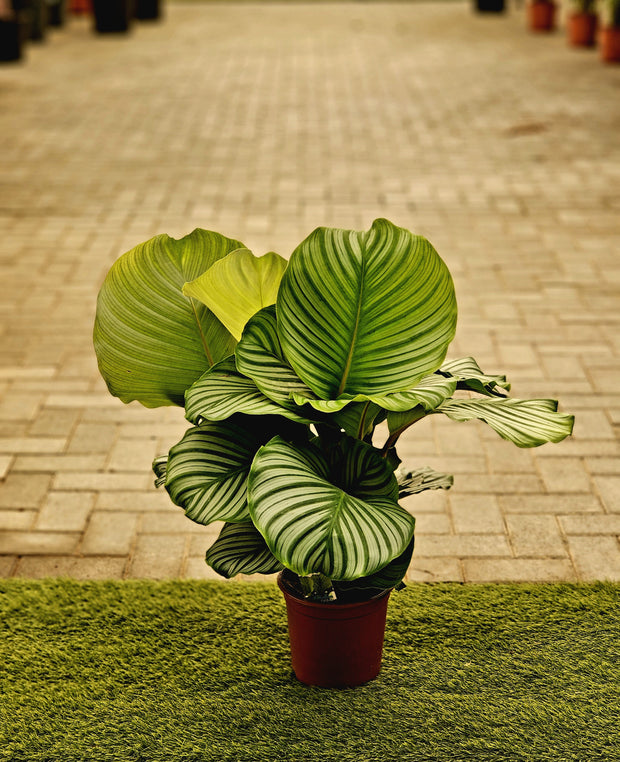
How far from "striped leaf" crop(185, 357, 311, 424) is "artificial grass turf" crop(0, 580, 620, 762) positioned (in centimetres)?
85

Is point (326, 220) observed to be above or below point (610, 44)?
above

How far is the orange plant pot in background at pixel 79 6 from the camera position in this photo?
1582 centimetres

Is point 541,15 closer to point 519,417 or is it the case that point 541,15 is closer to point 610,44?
point 610,44

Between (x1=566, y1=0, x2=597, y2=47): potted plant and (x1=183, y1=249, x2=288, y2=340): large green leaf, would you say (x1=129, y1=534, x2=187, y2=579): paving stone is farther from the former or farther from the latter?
(x1=566, y1=0, x2=597, y2=47): potted plant

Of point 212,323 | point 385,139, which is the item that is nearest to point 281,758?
point 212,323

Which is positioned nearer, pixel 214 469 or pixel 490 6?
pixel 214 469

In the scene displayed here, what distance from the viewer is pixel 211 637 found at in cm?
263

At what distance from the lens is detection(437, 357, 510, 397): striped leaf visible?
2.12 meters

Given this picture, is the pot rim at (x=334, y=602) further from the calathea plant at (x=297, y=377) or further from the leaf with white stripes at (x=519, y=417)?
the leaf with white stripes at (x=519, y=417)

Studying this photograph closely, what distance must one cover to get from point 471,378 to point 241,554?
714 mm

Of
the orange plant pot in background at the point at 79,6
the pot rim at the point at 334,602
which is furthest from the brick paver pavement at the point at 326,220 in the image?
the orange plant pot in background at the point at 79,6

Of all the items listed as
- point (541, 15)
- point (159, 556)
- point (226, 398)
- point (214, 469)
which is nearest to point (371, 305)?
point (226, 398)

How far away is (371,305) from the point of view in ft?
6.73

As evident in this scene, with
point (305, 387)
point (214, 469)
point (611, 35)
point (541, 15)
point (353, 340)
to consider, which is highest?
point (353, 340)
